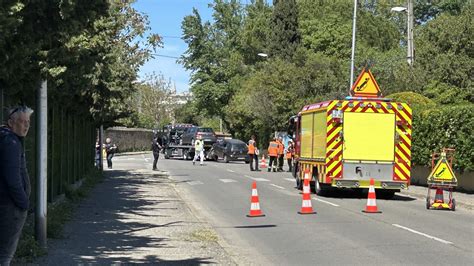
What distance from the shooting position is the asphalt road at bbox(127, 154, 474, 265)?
975cm

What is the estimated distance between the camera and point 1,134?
564cm

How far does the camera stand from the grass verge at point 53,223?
8.49 meters

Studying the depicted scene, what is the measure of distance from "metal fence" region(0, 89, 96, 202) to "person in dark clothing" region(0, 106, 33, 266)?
410 centimetres

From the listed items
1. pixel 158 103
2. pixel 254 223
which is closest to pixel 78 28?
pixel 254 223

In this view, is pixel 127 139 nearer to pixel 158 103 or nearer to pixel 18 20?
pixel 158 103

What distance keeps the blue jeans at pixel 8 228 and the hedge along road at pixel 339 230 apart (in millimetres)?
4539

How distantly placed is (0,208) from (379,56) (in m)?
57.9

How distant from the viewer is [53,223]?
10.7m

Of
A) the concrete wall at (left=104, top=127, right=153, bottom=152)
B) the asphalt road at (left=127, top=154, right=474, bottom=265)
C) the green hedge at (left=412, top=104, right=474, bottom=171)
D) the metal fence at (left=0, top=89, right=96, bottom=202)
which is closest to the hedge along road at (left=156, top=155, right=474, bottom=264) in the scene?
the asphalt road at (left=127, top=154, right=474, bottom=265)

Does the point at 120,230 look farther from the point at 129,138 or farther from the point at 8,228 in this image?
the point at 129,138

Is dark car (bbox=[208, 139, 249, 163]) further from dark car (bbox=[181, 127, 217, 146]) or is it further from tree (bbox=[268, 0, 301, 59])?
tree (bbox=[268, 0, 301, 59])

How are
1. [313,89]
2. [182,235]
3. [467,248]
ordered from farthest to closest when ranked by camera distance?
[313,89]
[182,235]
[467,248]

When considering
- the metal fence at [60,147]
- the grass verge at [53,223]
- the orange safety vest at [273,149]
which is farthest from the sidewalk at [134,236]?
the orange safety vest at [273,149]

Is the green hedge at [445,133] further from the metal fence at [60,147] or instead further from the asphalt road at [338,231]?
the metal fence at [60,147]
